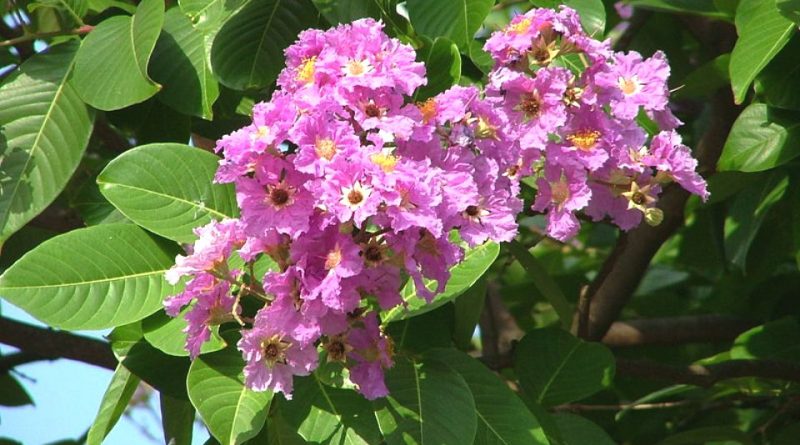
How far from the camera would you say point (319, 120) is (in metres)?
1.30

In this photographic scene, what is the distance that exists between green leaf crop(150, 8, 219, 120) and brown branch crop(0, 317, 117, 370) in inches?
22.8

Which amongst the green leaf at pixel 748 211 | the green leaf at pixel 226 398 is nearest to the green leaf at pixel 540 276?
the green leaf at pixel 748 211

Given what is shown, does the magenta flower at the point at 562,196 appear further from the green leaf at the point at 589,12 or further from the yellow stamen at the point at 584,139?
the green leaf at the point at 589,12

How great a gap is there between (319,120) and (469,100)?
20 cm

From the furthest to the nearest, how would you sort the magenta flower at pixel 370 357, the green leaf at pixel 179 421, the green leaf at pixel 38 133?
the green leaf at pixel 179 421, the green leaf at pixel 38 133, the magenta flower at pixel 370 357

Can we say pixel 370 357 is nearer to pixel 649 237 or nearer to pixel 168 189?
pixel 168 189

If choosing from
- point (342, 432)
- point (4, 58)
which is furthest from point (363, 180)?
point (4, 58)

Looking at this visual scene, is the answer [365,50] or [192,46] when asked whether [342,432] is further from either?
[192,46]

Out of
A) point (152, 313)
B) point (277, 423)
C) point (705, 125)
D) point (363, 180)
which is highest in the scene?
point (363, 180)

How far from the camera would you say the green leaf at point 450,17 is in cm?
159

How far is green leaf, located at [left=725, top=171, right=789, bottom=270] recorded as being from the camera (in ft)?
7.14

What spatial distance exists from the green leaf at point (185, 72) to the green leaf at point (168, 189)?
15cm

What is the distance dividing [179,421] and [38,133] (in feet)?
1.45

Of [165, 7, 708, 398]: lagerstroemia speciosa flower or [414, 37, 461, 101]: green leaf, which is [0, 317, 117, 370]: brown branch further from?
[414, 37, 461, 101]: green leaf
